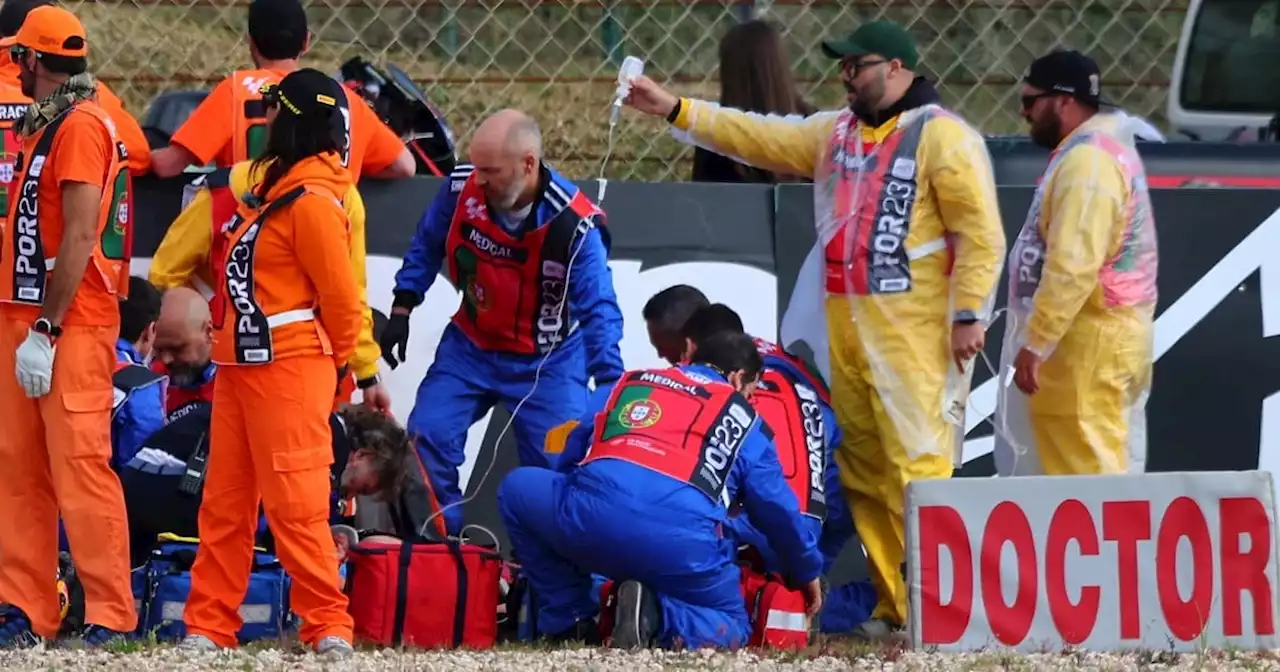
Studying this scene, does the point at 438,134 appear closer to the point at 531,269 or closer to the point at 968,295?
the point at 531,269

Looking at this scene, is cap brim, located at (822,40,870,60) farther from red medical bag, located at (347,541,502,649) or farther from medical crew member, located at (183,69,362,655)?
red medical bag, located at (347,541,502,649)

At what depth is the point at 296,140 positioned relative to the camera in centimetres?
601


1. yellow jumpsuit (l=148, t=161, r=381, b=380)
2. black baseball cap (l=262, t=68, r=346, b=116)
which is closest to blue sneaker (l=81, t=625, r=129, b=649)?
yellow jumpsuit (l=148, t=161, r=381, b=380)

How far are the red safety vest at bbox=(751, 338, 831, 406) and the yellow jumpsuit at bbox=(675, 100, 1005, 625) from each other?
0.17 feet

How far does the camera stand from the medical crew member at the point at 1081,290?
6.63 meters

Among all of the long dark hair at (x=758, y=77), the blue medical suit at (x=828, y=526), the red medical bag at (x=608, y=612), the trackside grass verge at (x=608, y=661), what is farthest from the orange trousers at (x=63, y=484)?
the long dark hair at (x=758, y=77)

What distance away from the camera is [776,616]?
6383 mm

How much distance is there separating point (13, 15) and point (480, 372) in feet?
6.93

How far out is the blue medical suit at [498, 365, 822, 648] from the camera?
6152mm

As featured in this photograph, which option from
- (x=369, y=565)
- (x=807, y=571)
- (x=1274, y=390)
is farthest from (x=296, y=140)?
(x=1274, y=390)

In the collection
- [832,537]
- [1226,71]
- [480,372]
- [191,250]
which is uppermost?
[1226,71]

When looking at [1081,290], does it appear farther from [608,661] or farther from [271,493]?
[271,493]

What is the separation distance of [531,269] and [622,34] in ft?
10.6

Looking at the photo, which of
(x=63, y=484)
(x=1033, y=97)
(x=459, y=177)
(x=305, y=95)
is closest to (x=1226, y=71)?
(x=1033, y=97)
